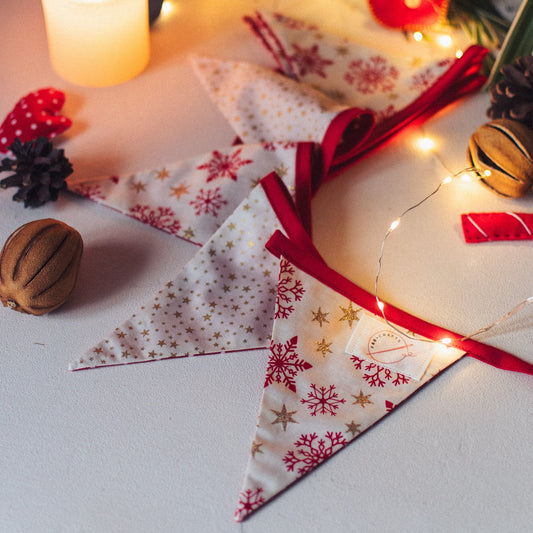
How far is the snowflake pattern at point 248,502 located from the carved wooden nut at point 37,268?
1.07ft

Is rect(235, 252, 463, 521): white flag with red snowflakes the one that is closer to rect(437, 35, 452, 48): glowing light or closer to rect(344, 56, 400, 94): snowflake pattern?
rect(344, 56, 400, 94): snowflake pattern

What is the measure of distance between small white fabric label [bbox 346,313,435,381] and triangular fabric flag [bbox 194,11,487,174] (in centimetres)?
28

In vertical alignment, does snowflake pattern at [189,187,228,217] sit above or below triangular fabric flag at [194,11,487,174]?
below

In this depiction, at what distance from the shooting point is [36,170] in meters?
0.91

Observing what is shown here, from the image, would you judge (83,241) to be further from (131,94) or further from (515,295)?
(515,295)

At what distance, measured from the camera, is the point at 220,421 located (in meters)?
0.76

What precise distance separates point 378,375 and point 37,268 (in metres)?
0.43

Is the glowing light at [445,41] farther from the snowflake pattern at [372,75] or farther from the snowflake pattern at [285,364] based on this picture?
the snowflake pattern at [285,364]

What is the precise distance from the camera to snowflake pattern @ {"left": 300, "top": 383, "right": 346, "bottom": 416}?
759mm

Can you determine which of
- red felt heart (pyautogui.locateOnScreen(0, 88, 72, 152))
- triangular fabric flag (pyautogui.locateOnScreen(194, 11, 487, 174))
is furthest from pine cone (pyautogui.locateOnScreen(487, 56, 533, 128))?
red felt heart (pyautogui.locateOnScreen(0, 88, 72, 152))

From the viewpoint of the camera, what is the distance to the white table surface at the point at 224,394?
70 cm

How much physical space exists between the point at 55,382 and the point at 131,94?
0.52 meters

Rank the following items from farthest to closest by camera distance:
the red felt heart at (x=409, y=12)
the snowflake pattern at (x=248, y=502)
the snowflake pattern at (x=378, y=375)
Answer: the red felt heart at (x=409, y=12) < the snowflake pattern at (x=378, y=375) < the snowflake pattern at (x=248, y=502)

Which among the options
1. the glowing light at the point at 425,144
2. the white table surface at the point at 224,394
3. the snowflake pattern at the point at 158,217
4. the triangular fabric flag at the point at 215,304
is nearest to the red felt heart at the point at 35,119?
the white table surface at the point at 224,394
